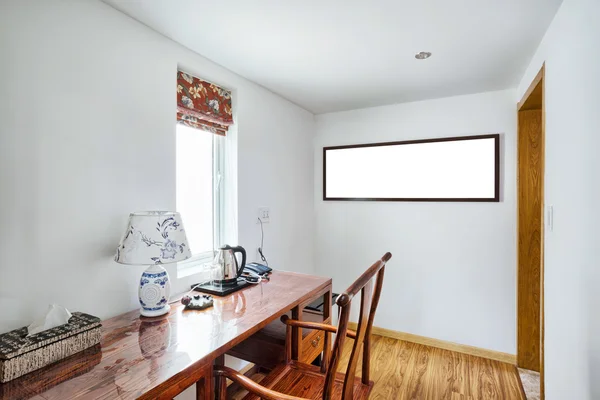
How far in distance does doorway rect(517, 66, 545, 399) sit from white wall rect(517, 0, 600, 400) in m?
0.88

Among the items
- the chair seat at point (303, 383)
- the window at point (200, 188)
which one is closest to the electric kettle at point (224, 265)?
the window at point (200, 188)

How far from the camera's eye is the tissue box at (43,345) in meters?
0.98

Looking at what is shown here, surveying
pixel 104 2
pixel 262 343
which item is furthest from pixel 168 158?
pixel 262 343

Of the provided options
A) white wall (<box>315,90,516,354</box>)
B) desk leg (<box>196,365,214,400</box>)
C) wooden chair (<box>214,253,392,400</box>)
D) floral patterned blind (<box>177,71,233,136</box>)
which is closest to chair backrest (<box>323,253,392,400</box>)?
wooden chair (<box>214,253,392,400</box>)

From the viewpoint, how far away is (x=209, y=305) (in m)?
1.62

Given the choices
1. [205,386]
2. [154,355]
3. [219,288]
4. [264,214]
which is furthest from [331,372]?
[264,214]

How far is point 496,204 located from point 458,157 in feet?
1.66

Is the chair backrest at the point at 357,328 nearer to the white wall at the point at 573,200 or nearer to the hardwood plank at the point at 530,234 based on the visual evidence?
the white wall at the point at 573,200

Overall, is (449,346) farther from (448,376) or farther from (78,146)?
(78,146)

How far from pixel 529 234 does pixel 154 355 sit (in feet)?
8.88

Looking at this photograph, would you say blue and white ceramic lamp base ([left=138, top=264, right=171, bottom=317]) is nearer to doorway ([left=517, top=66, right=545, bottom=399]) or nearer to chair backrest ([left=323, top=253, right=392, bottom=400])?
chair backrest ([left=323, top=253, right=392, bottom=400])

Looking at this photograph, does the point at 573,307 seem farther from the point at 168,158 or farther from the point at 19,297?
the point at 19,297

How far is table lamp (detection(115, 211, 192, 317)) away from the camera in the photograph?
142cm

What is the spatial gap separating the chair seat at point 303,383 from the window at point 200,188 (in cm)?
93
